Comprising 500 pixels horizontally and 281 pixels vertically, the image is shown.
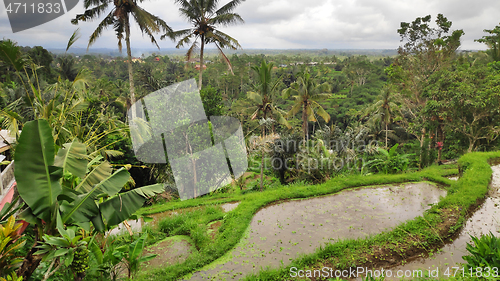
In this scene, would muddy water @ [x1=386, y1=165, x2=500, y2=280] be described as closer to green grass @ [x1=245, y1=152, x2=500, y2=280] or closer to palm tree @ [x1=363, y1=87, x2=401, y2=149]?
green grass @ [x1=245, y1=152, x2=500, y2=280]

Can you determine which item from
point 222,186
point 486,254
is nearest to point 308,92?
point 222,186

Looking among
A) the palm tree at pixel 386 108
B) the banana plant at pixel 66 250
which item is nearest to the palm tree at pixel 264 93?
the palm tree at pixel 386 108

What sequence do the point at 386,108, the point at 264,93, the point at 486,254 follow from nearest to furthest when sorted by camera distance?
1. the point at 486,254
2. the point at 264,93
3. the point at 386,108

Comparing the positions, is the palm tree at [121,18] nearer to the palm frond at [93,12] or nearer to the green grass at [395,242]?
the palm frond at [93,12]

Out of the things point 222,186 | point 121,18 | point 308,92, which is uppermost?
point 121,18

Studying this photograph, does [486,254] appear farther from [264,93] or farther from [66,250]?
[264,93]

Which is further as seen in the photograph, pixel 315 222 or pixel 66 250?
pixel 315 222

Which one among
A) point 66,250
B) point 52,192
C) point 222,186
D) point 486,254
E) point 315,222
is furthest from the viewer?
point 222,186
